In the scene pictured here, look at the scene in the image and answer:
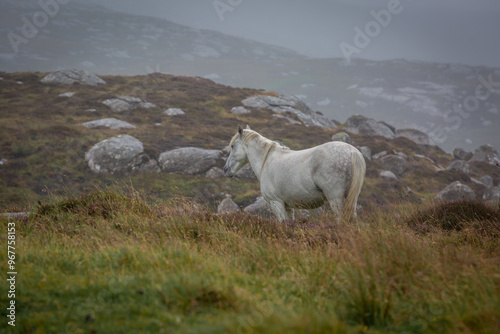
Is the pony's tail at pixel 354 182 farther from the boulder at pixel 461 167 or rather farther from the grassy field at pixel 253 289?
the boulder at pixel 461 167

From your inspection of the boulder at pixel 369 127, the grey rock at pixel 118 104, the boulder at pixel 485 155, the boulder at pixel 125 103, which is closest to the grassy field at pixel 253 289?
the grey rock at pixel 118 104

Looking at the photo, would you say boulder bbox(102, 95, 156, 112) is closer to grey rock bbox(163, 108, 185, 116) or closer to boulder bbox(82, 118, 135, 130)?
grey rock bbox(163, 108, 185, 116)

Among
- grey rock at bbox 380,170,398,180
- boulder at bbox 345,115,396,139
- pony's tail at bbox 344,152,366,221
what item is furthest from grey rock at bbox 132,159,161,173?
boulder at bbox 345,115,396,139

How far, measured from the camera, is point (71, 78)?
40.1 meters

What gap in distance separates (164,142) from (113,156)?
4596mm

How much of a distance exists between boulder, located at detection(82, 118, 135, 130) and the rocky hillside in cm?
8

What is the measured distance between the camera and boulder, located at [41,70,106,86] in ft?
128

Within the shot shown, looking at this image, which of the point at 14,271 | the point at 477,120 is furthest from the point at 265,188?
the point at 477,120

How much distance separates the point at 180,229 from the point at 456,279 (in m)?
4.61

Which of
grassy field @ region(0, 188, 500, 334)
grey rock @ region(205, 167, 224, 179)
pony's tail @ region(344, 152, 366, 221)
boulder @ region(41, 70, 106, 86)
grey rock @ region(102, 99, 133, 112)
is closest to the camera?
grassy field @ region(0, 188, 500, 334)

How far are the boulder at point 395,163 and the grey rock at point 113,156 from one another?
20.7 metres

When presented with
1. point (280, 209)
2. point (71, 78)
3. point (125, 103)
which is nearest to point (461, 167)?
point (280, 209)

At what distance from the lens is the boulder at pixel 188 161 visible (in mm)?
21250

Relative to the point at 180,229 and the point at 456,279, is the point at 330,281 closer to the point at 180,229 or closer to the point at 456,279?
the point at 456,279
